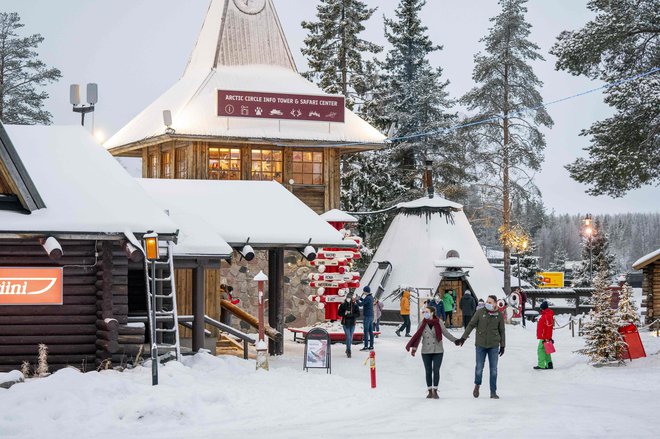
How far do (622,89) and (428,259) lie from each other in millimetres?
13985

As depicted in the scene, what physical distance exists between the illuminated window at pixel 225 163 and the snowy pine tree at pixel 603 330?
15006mm

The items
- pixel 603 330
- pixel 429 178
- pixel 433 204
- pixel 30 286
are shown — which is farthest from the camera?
pixel 429 178

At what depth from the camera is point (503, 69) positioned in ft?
141

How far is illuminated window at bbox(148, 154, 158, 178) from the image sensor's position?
34.6 metres

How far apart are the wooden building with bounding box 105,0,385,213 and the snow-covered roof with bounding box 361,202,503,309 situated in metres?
5.20

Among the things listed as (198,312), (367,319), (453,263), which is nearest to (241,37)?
(453,263)

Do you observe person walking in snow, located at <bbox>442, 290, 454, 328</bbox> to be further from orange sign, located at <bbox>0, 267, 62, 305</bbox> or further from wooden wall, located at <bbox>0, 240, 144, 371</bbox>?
orange sign, located at <bbox>0, 267, 62, 305</bbox>

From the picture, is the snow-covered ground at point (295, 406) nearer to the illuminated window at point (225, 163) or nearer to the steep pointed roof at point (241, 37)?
the illuminated window at point (225, 163)

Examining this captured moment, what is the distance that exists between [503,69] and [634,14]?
20.9 meters

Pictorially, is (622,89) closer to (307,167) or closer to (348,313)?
(348,313)

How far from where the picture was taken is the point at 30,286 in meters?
16.0

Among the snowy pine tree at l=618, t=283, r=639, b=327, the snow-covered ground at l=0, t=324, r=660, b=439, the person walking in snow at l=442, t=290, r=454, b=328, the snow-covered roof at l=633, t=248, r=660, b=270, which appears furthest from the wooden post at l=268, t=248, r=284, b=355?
the snow-covered roof at l=633, t=248, r=660, b=270

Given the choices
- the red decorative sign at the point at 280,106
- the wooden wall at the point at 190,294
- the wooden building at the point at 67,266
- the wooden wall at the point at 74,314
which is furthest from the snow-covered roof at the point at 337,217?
the wooden wall at the point at 74,314

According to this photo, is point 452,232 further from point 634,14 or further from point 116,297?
point 116,297
